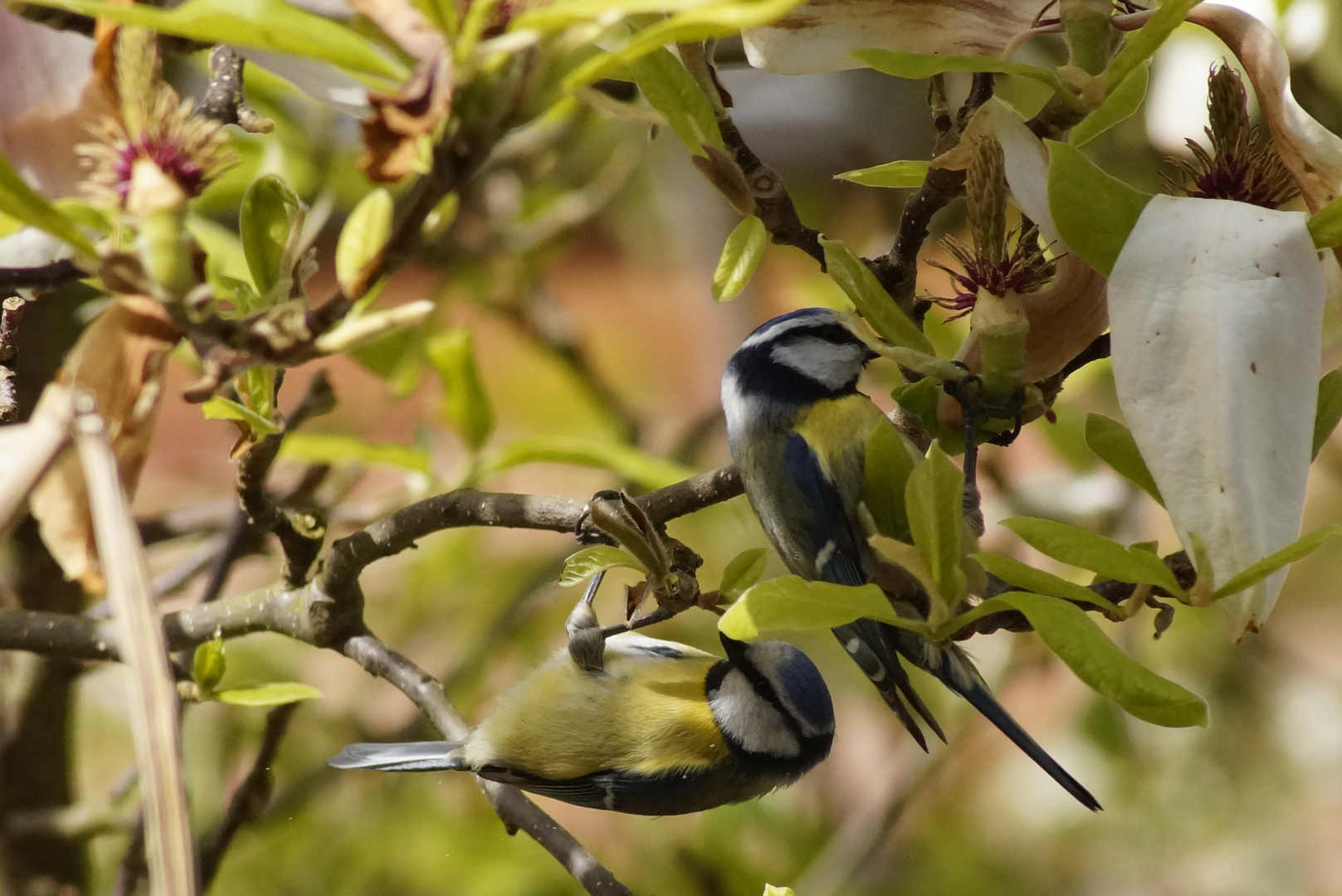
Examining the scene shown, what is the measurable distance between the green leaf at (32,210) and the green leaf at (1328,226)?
12.3 inches

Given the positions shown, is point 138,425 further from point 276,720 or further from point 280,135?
point 280,135

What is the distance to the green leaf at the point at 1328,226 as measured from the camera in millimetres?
312

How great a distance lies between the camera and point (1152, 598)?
0.38 meters

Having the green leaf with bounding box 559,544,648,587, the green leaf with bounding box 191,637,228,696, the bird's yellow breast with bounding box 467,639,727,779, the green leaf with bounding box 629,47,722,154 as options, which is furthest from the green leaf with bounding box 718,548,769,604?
the bird's yellow breast with bounding box 467,639,727,779

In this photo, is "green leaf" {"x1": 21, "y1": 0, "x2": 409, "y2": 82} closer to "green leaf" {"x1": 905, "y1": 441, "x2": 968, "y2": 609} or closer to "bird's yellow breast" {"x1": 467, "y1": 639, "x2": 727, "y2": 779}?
"green leaf" {"x1": 905, "y1": 441, "x2": 968, "y2": 609}

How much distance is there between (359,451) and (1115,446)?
→ 19.3 inches

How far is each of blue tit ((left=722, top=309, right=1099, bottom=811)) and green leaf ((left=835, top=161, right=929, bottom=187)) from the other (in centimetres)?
18

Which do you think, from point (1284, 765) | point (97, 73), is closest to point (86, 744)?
point (97, 73)

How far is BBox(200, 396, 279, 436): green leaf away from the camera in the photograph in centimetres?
40

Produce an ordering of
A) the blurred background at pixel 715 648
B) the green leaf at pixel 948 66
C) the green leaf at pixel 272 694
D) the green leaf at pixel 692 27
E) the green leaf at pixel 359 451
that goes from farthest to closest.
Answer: the blurred background at pixel 715 648 < the green leaf at pixel 359 451 < the green leaf at pixel 272 694 < the green leaf at pixel 948 66 < the green leaf at pixel 692 27

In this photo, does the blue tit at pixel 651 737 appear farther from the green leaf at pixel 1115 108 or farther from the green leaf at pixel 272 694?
the green leaf at pixel 1115 108

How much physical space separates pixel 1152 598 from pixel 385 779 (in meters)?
0.96

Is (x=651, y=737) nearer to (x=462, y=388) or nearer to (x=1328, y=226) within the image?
(x=462, y=388)

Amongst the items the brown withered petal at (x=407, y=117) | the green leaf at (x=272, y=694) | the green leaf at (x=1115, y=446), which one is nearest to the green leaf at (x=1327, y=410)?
the green leaf at (x=1115, y=446)
